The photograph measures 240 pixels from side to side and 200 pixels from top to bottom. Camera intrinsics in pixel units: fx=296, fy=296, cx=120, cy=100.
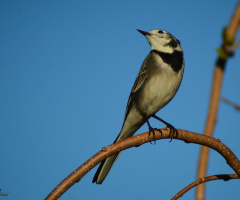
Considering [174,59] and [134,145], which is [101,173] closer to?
[134,145]

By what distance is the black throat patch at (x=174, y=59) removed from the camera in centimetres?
465

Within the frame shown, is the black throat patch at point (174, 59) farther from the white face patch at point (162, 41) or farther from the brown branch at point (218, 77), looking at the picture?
the brown branch at point (218, 77)

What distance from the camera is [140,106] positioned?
15.7 feet

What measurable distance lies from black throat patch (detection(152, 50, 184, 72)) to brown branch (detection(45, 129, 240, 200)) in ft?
6.86

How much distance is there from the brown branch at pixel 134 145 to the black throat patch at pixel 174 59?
6.86ft

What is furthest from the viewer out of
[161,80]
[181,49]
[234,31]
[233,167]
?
[181,49]

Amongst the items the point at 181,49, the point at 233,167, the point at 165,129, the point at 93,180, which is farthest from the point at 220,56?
the point at 181,49

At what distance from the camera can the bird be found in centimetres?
455

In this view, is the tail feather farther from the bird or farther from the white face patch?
the white face patch

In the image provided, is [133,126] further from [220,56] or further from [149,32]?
[220,56]

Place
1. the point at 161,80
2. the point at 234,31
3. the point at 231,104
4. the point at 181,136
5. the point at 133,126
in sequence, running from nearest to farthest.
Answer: the point at 234,31, the point at 231,104, the point at 181,136, the point at 161,80, the point at 133,126

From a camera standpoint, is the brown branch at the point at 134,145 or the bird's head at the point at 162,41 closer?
the brown branch at the point at 134,145

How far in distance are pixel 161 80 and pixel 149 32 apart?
1.26 meters

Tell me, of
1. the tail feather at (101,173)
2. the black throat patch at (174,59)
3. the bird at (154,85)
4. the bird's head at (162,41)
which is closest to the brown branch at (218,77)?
the tail feather at (101,173)
